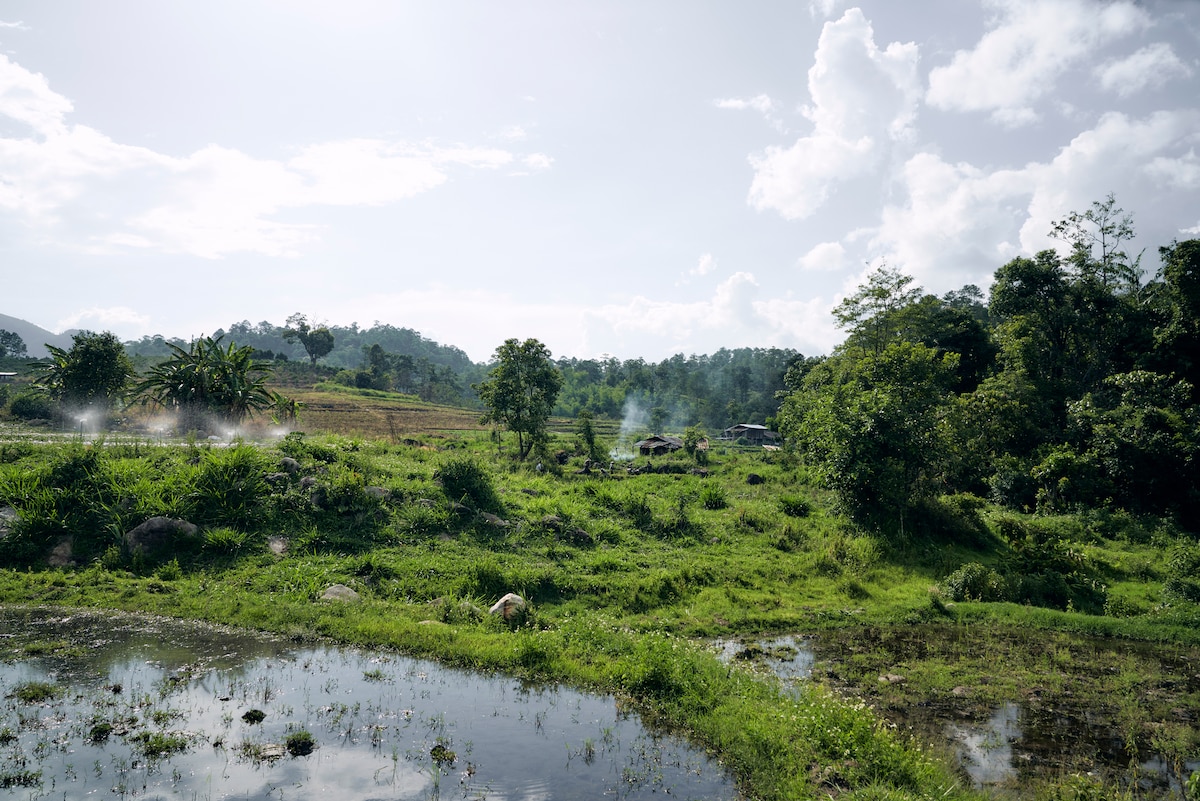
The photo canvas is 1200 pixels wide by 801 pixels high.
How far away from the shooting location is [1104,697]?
10938 millimetres

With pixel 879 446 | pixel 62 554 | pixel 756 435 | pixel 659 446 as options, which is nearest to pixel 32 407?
pixel 62 554

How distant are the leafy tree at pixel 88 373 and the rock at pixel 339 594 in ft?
67.4

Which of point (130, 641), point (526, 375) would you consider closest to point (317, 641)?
point (130, 641)

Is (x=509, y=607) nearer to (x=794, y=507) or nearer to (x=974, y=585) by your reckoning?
(x=974, y=585)

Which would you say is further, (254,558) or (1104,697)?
(254,558)

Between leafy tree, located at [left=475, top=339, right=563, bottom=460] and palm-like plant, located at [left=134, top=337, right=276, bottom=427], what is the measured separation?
12.2 meters

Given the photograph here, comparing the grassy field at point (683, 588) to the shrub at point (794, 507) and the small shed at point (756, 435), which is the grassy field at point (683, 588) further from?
the small shed at point (756, 435)

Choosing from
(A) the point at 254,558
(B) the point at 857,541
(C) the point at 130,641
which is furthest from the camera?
(B) the point at 857,541

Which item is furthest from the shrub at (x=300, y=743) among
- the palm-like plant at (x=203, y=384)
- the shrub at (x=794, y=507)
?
the shrub at (x=794, y=507)

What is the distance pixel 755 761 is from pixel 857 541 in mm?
13409

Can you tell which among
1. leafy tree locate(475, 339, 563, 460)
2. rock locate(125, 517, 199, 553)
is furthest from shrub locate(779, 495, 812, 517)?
rock locate(125, 517, 199, 553)

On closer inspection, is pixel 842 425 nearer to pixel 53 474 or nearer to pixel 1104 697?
pixel 1104 697

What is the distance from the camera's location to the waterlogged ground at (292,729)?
7.12 meters

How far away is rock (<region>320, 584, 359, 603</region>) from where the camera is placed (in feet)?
43.5
